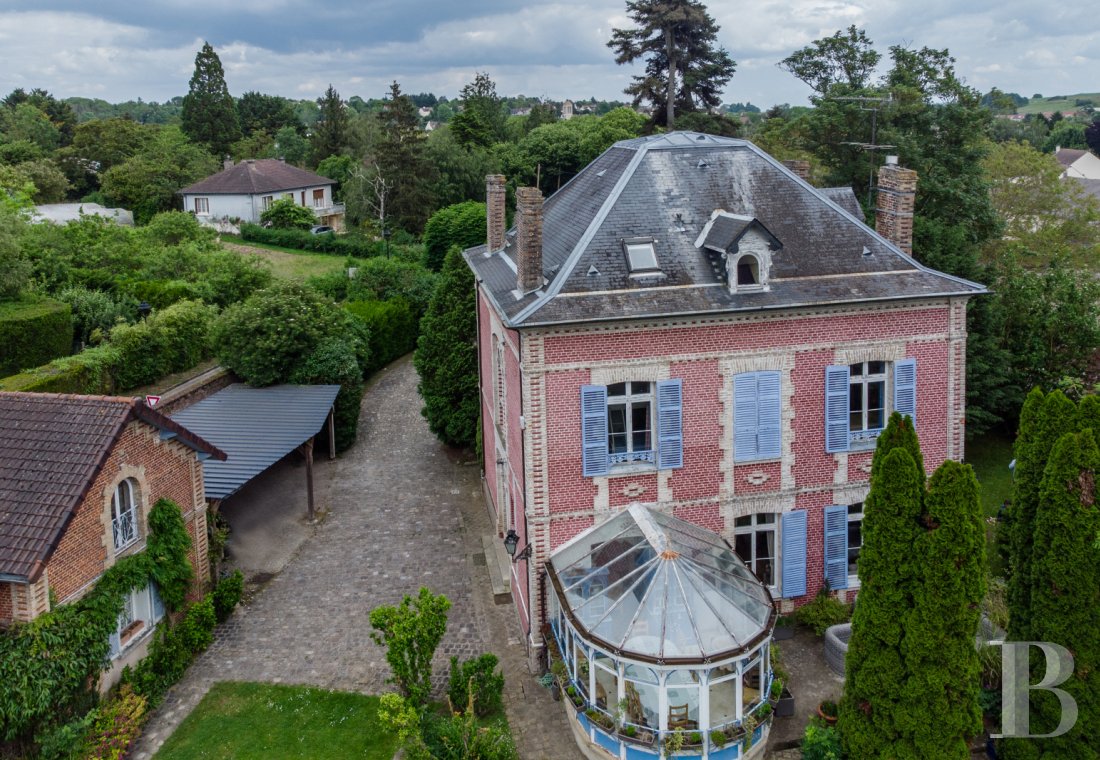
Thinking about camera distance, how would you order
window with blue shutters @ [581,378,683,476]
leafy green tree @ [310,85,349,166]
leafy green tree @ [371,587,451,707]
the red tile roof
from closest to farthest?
the red tile roof → leafy green tree @ [371,587,451,707] → window with blue shutters @ [581,378,683,476] → leafy green tree @ [310,85,349,166]

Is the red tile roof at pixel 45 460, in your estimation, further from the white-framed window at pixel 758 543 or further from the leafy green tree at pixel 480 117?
the leafy green tree at pixel 480 117

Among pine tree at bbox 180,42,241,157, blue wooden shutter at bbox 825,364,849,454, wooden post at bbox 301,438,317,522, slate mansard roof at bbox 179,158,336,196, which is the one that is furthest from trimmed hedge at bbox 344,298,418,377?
pine tree at bbox 180,42,241,157

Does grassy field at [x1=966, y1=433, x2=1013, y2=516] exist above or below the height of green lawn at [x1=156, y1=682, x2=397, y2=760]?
above

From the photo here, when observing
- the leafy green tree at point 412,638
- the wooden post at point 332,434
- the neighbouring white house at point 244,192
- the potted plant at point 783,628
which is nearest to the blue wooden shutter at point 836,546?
the potted plant at point 783,628

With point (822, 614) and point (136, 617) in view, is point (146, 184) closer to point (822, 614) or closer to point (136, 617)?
point (136, 617)

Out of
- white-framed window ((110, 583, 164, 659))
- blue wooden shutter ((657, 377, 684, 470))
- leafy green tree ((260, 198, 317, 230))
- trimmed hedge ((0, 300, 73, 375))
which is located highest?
leafy green tree ((260, 198, 317, 230))

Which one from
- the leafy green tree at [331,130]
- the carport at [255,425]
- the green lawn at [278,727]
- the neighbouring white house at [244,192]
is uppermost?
the leafy green tree at [331,130]

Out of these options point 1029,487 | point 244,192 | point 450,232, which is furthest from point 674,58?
point 1029,487

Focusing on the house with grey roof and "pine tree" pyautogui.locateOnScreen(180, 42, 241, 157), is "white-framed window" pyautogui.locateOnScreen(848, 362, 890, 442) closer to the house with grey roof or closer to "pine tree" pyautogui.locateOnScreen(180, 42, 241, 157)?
the house with grey roof
